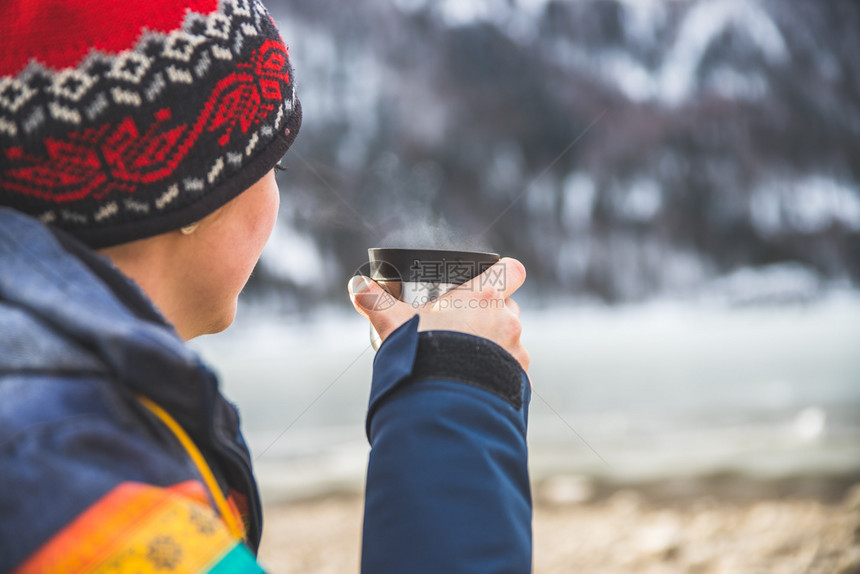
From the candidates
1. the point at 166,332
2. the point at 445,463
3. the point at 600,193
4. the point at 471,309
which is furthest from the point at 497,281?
the point at 600,193

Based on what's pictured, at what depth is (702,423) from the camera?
910 cm

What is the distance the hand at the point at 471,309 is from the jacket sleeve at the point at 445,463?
0.04 m

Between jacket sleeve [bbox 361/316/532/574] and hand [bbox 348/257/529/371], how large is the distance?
0.14 ft

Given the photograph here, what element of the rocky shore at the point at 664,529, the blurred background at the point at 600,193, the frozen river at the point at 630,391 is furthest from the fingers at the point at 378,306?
the blurred background at the point at 600,193

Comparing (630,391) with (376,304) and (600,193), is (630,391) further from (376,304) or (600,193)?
(376,304)

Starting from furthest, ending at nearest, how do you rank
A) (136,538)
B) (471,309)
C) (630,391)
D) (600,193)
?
(600,193) → (630,391) → (471,309) → (136,538)

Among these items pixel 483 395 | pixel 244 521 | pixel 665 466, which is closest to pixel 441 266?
pixel 483 395

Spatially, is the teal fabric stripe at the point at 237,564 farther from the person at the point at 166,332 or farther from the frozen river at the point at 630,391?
the frozen river at the point at 630,391

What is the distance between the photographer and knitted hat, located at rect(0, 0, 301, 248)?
0.46 metres

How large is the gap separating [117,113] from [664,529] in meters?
3.94

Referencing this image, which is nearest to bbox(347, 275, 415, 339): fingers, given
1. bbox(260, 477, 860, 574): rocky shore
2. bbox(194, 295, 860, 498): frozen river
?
bbox(194, 295, 860, 498): frozen river

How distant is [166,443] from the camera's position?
388 mm

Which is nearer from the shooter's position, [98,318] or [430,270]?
[98,318]

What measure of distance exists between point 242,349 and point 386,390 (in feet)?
71.7
